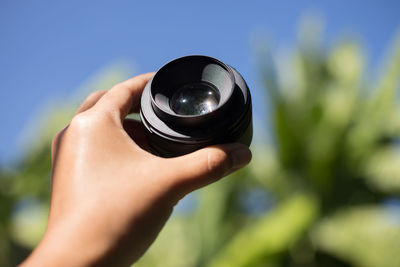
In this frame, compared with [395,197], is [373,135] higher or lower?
higher

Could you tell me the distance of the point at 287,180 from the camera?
307 inches

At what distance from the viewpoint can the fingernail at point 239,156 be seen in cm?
151

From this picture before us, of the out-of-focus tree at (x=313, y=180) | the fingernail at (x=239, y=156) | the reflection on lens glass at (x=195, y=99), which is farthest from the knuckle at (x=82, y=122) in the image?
the out-of-focus tree at (x=313, y=180)

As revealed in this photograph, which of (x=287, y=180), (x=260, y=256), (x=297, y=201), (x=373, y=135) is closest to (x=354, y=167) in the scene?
(x=373, y=135)

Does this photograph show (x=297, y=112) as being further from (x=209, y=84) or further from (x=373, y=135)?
(x=209, y=84)

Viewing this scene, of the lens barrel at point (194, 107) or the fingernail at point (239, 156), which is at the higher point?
the lens barrel at point (194, 107)

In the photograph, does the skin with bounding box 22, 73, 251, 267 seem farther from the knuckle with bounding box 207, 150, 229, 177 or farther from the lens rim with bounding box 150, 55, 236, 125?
the lens rim with bounding box 150, 55, 236, 125

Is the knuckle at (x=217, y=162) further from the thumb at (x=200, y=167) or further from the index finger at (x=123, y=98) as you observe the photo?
the index finger at (x=123, y=98)

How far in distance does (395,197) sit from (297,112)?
86.7 inches

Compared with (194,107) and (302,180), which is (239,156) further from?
(302,180)

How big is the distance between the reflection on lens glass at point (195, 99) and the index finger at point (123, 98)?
6.5 inches

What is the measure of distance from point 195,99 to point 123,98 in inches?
11.3

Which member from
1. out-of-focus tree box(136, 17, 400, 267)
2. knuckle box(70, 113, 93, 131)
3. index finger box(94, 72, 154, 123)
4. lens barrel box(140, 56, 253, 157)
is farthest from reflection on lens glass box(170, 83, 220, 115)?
out-of-focus tree box(136, 17, 400, 267)

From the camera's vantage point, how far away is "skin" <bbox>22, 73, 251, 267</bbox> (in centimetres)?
118
